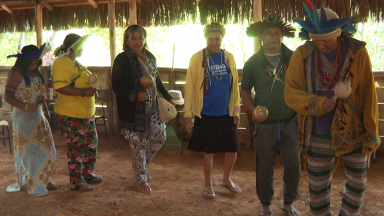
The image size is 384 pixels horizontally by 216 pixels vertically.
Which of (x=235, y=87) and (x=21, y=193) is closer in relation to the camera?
(x=235, y=87)

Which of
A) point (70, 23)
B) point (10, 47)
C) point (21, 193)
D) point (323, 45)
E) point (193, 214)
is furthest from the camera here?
point (10, 47)

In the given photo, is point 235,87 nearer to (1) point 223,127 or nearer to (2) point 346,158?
(1) point 223,127

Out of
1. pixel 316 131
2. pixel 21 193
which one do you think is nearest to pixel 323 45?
pixel 316 131

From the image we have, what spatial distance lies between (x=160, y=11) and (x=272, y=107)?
4.56m


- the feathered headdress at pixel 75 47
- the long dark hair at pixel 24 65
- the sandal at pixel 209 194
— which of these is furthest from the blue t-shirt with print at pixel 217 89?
the long dark hair at pixel 24 65

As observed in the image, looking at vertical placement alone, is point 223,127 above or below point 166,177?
above

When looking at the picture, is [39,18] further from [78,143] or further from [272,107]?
[272,107]

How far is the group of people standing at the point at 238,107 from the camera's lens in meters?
2.49

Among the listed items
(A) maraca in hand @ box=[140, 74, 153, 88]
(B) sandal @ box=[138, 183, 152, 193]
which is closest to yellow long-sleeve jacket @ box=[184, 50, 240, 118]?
(A) maraca in hand @ box=[140, 74, 153, 88]

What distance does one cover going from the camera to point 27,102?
4.03 metres

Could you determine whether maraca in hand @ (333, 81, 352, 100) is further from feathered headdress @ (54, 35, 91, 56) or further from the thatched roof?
the thatched roof

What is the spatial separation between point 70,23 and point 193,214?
5829 mm

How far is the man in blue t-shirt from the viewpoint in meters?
3.23

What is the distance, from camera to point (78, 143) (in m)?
4.18
